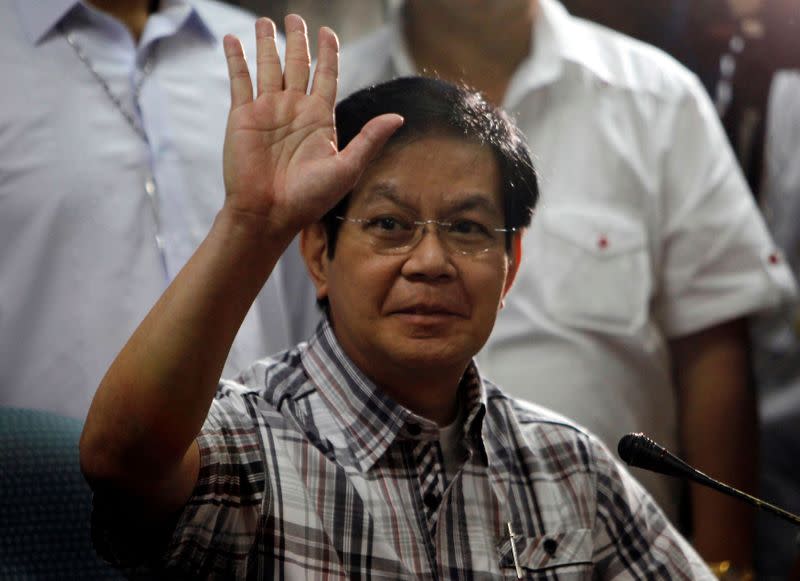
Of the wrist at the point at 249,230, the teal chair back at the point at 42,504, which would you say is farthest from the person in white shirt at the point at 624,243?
the wrist at the point at 249,230

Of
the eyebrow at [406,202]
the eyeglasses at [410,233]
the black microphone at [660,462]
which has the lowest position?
the black microphone at [660,462]

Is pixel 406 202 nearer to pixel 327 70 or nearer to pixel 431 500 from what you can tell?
pixel 327 70

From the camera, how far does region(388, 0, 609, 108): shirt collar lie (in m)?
2.44

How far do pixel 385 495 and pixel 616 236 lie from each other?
102 centimetres

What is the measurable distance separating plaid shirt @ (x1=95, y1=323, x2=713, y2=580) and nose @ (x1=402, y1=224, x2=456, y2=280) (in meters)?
0.16

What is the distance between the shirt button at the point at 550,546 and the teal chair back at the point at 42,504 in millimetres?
537

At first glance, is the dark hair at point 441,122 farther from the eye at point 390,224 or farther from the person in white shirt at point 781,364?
the person in white shirt at point 781,364

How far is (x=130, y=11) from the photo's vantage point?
2047mm

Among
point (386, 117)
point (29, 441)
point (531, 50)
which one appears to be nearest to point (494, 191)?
point (386, 117)

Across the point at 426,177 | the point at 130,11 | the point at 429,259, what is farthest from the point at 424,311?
the point at 130,11

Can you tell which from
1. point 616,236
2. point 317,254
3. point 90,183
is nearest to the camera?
point 317,254

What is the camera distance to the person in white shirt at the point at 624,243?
2.31m

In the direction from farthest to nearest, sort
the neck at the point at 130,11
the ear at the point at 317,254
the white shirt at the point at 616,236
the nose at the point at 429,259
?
the white shirt at the point at 616,236
the neck at the point at 130,11
the ear at the point at 317,254
the nose at the point at 429,259

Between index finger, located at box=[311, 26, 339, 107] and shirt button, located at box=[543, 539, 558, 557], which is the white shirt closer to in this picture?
shirt button, located at box=[543, 539, 558, 557]
